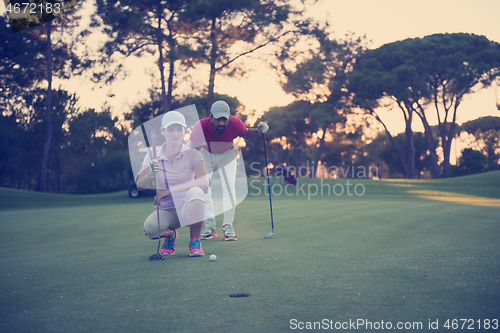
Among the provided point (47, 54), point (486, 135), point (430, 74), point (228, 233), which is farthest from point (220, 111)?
point (486, 135)

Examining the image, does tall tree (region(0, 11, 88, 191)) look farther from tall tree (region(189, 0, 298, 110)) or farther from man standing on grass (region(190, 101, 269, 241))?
man standing on grass (region(190, 101, 269, 241))

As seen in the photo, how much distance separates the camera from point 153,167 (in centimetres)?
426

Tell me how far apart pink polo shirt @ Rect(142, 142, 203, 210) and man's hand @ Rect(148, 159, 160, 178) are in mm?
227

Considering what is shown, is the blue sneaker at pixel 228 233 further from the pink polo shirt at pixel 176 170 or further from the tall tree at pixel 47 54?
the tall tree at pixel 47 54

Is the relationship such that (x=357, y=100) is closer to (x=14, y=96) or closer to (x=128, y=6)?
(x=128, y=6)

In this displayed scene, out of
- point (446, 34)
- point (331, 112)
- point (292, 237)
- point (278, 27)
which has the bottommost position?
point (292, 237)

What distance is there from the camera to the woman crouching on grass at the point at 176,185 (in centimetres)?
437

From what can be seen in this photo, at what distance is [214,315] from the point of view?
2.36 metres

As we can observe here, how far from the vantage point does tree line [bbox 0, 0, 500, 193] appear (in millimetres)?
23859

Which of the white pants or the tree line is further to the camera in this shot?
the tree line

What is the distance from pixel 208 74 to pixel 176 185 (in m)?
21.2

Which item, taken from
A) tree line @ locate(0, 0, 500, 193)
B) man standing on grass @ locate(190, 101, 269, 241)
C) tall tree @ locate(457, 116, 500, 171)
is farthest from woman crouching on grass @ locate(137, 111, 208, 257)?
tall tree @ locate(457, 116, 500, 171)

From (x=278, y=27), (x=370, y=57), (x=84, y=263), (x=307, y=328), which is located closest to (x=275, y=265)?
(x=307, y=328)

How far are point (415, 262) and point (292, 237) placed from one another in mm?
2098
